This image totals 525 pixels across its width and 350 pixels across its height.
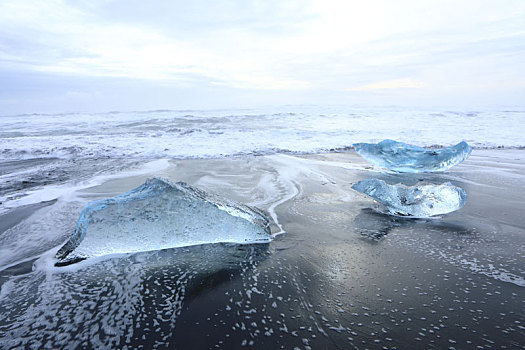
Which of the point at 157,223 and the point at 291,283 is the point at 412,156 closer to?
the point at 291,283

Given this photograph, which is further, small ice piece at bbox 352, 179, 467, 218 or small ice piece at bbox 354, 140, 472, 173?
small ice piece at bbox 354, 140, 472, 173

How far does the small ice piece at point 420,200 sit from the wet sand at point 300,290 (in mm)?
122

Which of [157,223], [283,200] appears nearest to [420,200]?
[283,200]

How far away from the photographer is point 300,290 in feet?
5.86

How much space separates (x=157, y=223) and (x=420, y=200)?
9.05 feet

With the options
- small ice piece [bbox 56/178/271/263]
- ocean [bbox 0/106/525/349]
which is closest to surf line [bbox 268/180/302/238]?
ocean [bbox 0/106/525/349]

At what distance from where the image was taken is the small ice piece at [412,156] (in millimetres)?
5238

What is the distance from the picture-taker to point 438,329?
1.44 meters

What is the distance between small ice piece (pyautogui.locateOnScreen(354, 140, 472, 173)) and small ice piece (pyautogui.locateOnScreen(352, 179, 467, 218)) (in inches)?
97.8

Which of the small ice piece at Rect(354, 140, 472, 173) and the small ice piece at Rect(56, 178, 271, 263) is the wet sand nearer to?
the small ice piece at Rect(56, 178, 271, 263)

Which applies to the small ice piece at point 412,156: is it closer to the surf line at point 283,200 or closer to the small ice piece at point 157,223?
the surf line at point 283,200

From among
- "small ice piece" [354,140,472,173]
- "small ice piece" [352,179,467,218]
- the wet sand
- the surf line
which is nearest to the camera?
the wet sand

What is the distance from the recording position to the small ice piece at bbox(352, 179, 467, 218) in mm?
3061

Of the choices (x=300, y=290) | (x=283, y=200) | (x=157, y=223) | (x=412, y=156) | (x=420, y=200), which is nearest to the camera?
(x=300, y=290)
